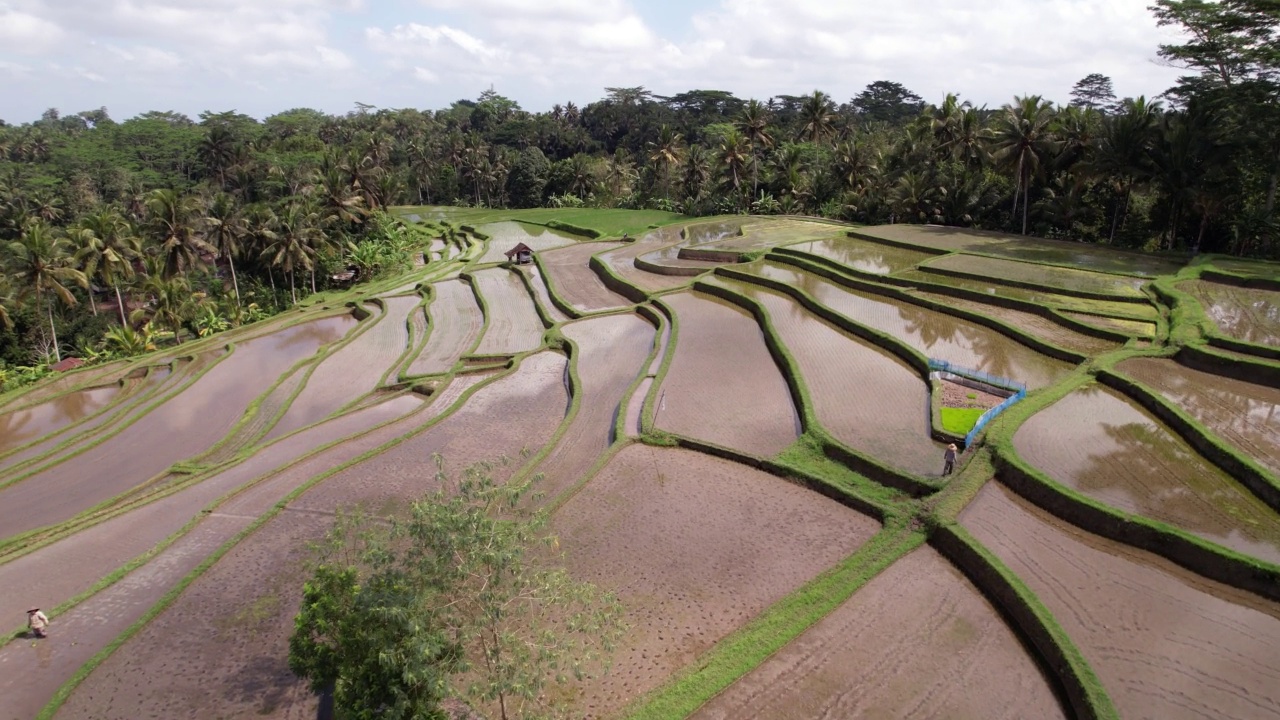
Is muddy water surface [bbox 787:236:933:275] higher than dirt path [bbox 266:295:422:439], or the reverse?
muddy water surface [bbox 787:236:933:275]

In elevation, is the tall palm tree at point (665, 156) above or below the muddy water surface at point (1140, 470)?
above

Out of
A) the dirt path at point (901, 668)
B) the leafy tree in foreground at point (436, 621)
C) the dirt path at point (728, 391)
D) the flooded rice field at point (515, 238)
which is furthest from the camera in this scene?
the flooded rice field at point (515, 238)

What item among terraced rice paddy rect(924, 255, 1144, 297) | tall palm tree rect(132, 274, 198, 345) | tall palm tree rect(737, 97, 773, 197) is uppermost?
tall palm tree rect(737, 97, 773, 197)

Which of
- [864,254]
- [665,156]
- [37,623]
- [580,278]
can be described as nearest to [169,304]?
[580,278]

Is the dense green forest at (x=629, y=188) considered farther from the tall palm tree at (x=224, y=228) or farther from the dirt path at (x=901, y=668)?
the dirt path at (x=901, y=668)

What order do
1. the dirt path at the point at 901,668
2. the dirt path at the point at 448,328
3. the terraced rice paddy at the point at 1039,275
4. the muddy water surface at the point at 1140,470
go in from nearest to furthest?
the dirt path at the point at 901,668
the muddy water surface at the point at 1140,470
the terraced rice paddy at the point at 1039,275
the dirt path at the point at 448,328

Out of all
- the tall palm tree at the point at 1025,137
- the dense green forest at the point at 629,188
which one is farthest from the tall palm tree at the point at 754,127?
the tall palm tree at the point at 1025,137

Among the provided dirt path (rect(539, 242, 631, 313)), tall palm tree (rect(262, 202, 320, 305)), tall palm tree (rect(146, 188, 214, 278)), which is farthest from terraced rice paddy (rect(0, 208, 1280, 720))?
tall palm tree (rect(262, 202, 320, 305))

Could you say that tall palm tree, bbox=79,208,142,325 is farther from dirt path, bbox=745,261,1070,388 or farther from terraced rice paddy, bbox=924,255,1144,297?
terraced rice paddy, bbox=924,255,1144,297
